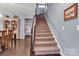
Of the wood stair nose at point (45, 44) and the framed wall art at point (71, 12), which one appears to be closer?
the framed wall art at point (71, 12)

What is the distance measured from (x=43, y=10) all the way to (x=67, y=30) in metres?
4.91

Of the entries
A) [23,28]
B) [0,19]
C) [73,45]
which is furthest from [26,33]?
[73,45]

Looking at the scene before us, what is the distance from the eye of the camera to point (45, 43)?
5.49m

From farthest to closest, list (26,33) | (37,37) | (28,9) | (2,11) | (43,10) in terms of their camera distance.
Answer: (43,10)
(37,37)
(28,9)
(2,11)
(26,33)

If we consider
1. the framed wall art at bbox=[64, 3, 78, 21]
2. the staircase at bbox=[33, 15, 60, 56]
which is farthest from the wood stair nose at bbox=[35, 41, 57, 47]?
the framed wall art at bbox=[64, 3, 78, 21]

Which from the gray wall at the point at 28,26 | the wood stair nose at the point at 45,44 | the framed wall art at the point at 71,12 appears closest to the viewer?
the framed wall art at the point at 71,12

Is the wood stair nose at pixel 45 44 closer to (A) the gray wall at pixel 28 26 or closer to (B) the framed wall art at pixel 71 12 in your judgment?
(A) the gray wall at pixel 28 26

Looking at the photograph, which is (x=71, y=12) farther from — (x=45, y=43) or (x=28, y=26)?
(x=45, y=43)

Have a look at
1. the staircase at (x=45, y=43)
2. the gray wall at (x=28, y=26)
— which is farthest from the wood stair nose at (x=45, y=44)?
the gray wall at (x=28, y=26)

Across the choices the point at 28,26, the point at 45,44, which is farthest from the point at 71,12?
the point at 45,44

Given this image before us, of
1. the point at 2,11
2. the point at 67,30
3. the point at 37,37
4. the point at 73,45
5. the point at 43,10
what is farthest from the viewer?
the point at 43,10

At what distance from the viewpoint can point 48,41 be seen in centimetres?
563

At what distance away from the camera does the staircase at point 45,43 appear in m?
4.88

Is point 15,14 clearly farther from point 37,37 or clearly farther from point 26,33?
point 37,37
